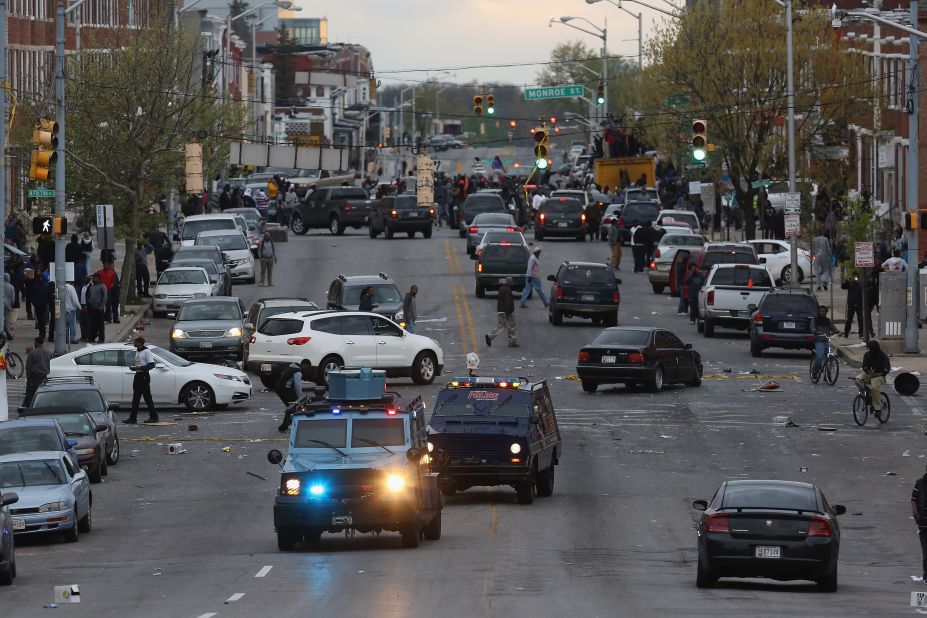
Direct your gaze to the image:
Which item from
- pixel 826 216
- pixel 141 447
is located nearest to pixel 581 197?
pixel 826 216

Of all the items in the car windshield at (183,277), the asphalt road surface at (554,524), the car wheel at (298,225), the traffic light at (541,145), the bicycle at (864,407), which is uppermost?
the traffic light at (541,145)

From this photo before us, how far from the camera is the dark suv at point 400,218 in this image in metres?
76.3

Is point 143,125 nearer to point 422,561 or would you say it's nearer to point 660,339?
point 660,339

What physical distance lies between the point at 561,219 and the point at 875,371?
40.8 m

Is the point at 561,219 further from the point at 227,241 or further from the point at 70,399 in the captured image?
the point at 70,399

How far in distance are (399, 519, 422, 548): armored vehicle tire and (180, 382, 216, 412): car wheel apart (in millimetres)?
14912

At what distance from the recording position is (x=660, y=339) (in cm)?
3919

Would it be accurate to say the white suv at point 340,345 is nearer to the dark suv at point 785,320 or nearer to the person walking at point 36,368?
the person walking at point 36,368

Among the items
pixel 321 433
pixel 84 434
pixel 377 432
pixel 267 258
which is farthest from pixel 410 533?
pixel 267 258

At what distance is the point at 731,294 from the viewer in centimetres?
4844

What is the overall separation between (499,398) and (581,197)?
188 feet

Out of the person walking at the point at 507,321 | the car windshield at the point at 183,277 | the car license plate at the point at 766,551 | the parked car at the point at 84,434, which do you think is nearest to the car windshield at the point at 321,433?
the car license plate at the point at 766,551

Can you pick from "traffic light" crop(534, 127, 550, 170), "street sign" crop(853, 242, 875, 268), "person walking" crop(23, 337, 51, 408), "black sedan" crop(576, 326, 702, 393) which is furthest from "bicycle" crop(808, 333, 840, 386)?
"traffic light" crop(534, 127, 550, 170)

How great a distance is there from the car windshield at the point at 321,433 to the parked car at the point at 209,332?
66.1ft
